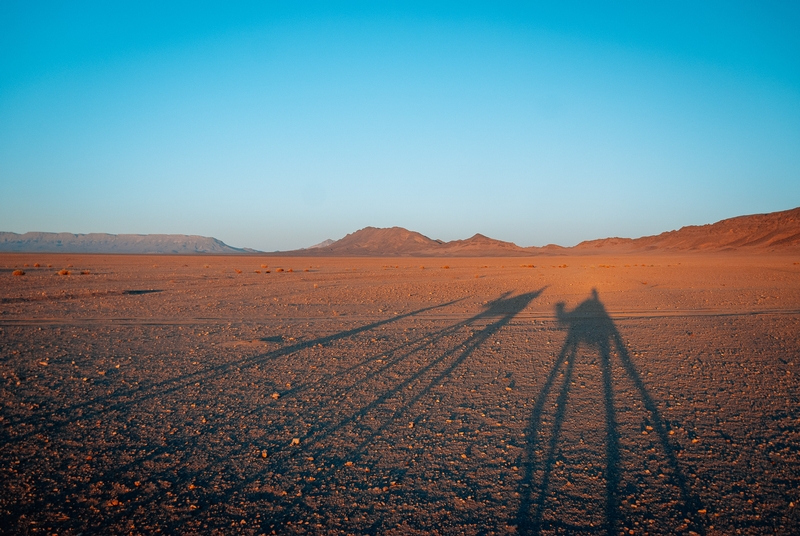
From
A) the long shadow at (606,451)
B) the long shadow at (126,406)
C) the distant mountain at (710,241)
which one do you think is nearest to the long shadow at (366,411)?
the long shadow at (126,406)

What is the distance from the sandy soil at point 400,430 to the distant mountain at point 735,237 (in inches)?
4139

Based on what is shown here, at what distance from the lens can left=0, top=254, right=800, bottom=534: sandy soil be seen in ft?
12.8

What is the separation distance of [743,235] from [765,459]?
134235mm

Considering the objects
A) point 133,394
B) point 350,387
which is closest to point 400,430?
point 350,387

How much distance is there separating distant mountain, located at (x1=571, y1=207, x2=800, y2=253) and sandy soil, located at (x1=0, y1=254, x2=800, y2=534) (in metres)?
105

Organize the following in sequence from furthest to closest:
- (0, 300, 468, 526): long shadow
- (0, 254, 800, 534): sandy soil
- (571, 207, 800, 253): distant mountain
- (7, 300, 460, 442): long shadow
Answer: (571, 207, 800, 253): distant mountain → (7, 300, 460, 442): long shadow → (0, 300, 468, 526): long shadow → (0, 254, 800, 534): sandy soil

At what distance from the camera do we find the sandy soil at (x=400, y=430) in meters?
3.91

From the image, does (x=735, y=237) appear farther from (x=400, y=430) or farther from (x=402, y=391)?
(x=400, y=430)

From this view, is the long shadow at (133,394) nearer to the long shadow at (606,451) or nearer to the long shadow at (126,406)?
the long shadow at (126,406)

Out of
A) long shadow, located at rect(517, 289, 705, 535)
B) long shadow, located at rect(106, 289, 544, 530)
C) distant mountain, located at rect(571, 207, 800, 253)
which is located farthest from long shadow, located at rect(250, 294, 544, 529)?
distant mountain, located at rect(571, 207, 800, 253)

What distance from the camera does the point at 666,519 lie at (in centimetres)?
380

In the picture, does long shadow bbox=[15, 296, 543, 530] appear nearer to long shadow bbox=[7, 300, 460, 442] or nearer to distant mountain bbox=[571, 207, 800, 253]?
long shadow bbox=[7, 300, 460, 442]

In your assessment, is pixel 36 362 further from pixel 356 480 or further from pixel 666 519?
pixel 666 519

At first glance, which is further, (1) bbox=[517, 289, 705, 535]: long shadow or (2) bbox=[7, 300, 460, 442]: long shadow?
(2) bbox=[7, 300, 460, 442]: long shadow
